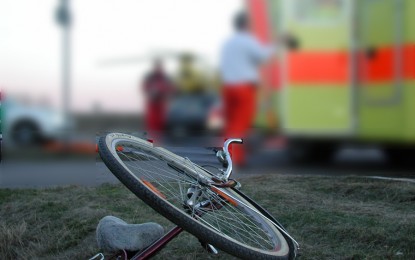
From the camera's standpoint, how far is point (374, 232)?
3.82 meters

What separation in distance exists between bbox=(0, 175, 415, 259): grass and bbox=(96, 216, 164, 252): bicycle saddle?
0.81 ft

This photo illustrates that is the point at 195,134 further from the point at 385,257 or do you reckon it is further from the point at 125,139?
the point at 385,257

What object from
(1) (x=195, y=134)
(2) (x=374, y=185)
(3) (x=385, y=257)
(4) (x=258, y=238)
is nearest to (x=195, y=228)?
(4) (x=258, y=238)

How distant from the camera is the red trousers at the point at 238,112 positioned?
15.0 feet

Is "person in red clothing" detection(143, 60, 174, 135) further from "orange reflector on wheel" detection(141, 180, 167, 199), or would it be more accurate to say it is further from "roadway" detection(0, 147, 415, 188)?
"orange reflector on wheel" detection(141, 180, 167, 199)

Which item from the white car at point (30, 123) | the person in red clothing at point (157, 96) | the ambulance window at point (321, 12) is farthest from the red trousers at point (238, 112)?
the ambulance window at point (321, 12)

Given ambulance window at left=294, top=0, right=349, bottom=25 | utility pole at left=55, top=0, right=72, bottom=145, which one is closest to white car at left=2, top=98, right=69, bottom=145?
utility pole at left=55, top=0, right=72, bottom=145

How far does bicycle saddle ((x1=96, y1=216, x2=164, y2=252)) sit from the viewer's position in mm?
3494

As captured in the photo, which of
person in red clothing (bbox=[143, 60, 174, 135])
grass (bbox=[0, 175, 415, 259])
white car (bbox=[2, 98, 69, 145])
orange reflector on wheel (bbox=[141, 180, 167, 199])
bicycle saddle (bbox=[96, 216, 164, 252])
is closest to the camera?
orange reflector on wheel (bbox=[141, 180, 167, 199])

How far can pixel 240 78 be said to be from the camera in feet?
15.3

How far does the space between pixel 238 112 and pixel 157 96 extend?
2.45ft

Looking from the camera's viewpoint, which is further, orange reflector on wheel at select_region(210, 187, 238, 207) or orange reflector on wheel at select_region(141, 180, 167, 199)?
orange reflector on wheel at select_region(210, 187, 238, 207)

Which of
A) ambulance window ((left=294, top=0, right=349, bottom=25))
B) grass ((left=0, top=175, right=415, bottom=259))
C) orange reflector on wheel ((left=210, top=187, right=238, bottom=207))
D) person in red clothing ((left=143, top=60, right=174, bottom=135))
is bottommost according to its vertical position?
grass ((left=0, top=175, right=415, bottom=259))

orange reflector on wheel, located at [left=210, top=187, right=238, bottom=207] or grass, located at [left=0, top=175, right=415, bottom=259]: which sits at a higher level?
orange reflector on wheel, located at [left=210, top=187, right=238, bottom=207]
